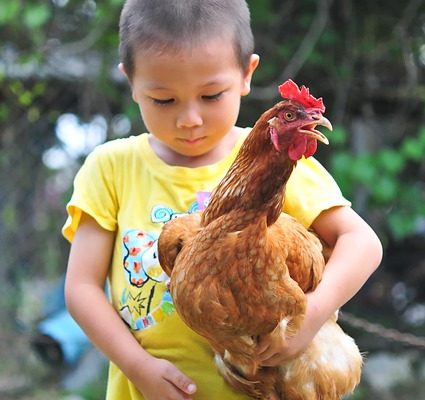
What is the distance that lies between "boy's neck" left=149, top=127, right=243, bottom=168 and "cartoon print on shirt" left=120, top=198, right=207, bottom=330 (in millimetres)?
84

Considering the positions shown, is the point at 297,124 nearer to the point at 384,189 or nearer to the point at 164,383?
the point at 164,383

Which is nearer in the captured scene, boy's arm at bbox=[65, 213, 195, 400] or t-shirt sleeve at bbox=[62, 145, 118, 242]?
boy's arm at bbox=[65, 213, 195, 400]

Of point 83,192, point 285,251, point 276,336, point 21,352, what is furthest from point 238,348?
point 21,352

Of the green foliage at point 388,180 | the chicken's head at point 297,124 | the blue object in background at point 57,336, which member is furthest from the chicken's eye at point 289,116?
the blue object in background at point 57,336

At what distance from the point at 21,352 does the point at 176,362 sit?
2.81m

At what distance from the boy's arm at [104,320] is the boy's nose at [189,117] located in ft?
0.90

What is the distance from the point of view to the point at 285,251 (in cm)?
132

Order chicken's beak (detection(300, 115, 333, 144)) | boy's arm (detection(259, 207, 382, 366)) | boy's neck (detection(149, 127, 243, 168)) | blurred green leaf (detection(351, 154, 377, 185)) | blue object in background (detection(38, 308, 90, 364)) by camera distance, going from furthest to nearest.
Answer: blue object in background (detection(38, 308, 90, 364)) → blurred green leaf (detection(351, 154, 377, 185)) → boy's neck (detection(149, 127, 243, 168)) → boy's arm (detection(259, 207, 382, 366)) → chicken's beak (detection(300, 115, 333, 144))

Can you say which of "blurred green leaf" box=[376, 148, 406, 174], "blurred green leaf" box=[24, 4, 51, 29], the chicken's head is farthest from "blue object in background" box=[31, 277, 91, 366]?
the chicken's head

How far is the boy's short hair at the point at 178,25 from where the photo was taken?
4.63 feet

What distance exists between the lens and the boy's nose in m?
1.43

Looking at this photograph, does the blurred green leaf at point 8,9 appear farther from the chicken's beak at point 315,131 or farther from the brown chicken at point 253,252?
the chicken's beak at point 315,131

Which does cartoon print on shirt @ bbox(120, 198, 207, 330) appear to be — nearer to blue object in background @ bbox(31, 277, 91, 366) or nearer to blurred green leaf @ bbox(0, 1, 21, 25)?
blurred green leaf @ bbox(0, 1, 21, 25)

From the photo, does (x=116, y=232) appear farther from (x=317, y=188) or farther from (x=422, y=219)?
(x=422, y=219)
